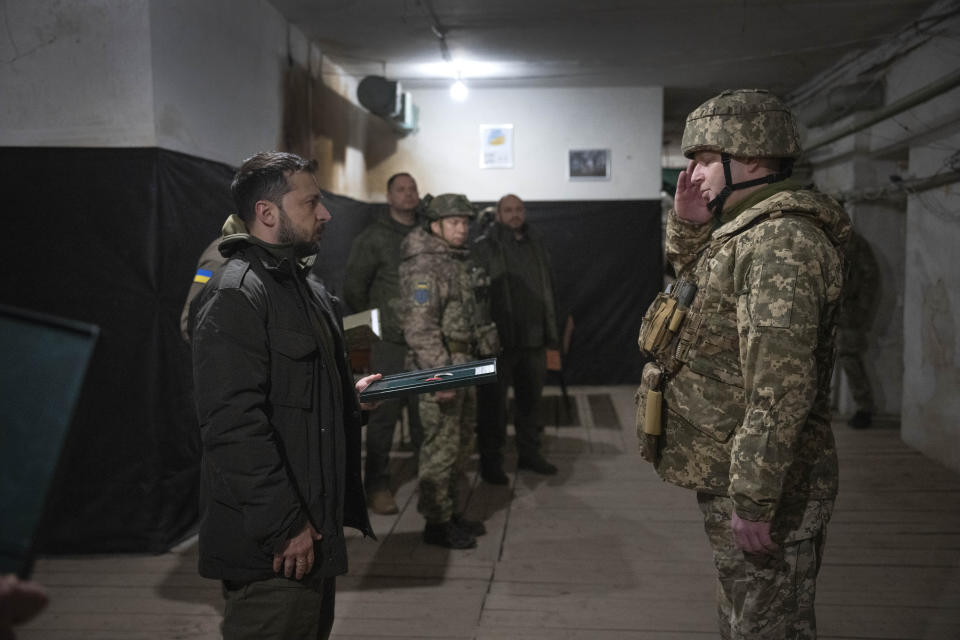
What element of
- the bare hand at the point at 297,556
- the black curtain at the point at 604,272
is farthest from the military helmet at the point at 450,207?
the black curtain at the point at 604,272

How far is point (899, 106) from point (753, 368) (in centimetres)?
368

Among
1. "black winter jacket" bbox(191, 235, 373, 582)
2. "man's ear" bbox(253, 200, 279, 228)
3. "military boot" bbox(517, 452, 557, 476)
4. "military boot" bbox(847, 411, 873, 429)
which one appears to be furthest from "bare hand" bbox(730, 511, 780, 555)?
"military boot" bbox(847, 411, 873, 429)

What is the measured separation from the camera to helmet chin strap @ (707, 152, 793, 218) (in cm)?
165

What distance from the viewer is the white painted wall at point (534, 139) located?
6.61 metres

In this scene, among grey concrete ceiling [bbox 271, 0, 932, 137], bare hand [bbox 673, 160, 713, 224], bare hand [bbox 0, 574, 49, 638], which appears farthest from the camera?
grey concrete ceiling [bbox 271, 0, 932, 137]

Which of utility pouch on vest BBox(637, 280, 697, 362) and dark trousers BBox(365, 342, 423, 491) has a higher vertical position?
utility pouch on vest BBox(637, 280, 697, 362)

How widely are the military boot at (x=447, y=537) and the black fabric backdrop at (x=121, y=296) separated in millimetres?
1050

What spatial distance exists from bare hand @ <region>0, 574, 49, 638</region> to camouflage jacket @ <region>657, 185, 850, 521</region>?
1225 mm

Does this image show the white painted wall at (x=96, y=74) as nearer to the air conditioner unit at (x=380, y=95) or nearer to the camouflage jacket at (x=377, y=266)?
the camouflage jacket at (x=377, y=266)

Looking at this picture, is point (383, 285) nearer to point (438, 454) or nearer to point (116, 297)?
point (438, 454)

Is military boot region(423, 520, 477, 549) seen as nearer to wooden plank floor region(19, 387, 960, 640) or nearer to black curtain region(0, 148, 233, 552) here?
wooden plank floor region(19, 387, 960, 640)

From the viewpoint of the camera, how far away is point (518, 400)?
4.27m

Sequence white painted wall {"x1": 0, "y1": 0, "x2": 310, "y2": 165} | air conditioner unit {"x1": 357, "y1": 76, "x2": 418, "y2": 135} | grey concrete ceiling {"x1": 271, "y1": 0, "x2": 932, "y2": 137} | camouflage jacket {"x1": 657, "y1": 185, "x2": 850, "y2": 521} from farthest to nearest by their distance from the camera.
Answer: air conditioner unit {"x1": 357, "y1": 76, "x2": 418, "y2": 135} → grey concrete ceiling {"x1": 271, "y1": 0, "x2": 932, "y2": 137} → white painted wall {"x1": 0, "y1": 0, "x2": 310, "y2": 165} → camouflage jacket {"x1": 657, "y1": 185, "x2": 850, "y2": 521}

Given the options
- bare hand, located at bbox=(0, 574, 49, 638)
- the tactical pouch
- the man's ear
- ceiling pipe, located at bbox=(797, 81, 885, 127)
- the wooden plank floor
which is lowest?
the wooden plank floor
